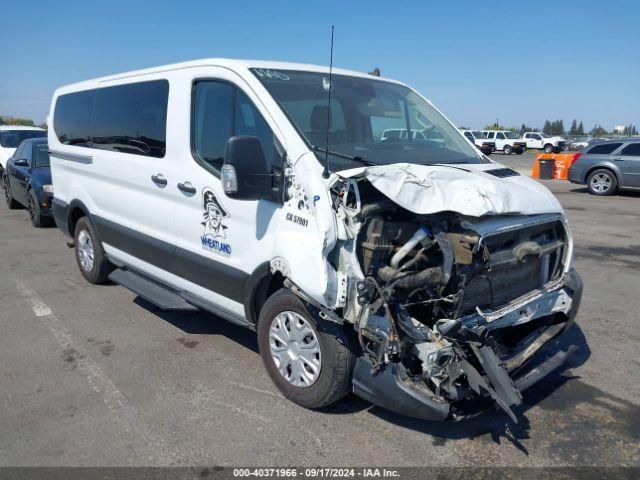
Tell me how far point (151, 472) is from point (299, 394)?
1027 millimetres

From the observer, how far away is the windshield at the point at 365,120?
3664 millimetres

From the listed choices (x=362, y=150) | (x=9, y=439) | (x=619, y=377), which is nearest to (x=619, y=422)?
(x=619, y=377)

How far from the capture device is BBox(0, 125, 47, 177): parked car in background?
591 inches

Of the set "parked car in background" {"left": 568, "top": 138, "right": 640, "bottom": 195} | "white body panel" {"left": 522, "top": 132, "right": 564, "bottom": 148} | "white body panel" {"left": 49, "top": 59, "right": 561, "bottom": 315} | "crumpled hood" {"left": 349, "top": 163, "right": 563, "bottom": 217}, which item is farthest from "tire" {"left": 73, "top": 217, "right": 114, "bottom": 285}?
"white body panel" {"left": 522, "top": 132, "right": 564, "bottom": 148}

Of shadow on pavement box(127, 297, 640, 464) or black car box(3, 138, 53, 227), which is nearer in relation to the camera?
shadow on pavement box(127, 297, 640, 464)

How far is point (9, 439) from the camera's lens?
129 inches

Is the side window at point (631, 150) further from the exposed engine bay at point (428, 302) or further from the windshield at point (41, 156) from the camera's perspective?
the windshield at point (41, 156)

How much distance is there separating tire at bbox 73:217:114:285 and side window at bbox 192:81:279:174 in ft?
8.18

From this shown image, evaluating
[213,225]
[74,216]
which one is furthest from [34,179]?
[213,225]

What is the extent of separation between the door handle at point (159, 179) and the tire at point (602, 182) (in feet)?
46.5

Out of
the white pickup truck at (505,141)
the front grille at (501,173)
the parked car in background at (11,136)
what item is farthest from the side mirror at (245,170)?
the white pickup truck at (505,141)

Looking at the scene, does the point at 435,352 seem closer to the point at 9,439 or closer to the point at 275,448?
the point at 275,448

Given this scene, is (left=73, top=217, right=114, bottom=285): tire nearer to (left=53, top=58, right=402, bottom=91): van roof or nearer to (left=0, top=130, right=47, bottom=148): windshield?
(left=53, top=58, right=402, bottom=91): van roof

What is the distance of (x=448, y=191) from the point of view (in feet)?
10.1
